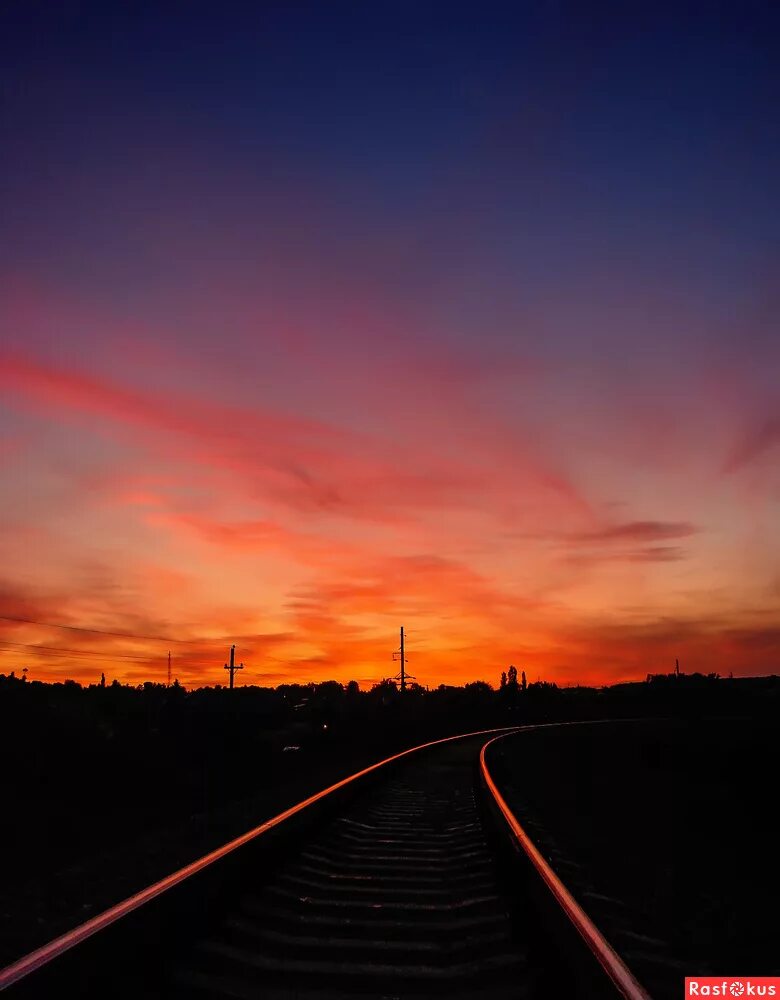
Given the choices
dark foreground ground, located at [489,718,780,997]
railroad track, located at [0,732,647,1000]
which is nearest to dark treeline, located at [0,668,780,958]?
railroad track, located at [0,732,647,1000]

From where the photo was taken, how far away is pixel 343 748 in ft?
113

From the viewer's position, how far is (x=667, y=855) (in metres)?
9.91

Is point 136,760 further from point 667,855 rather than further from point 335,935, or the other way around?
point 335,935

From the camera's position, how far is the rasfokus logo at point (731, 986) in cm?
441

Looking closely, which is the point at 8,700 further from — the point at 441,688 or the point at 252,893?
the point at 441,688

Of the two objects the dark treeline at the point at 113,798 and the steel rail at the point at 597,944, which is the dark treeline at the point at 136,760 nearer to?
the dark treeline at the point at 113,798

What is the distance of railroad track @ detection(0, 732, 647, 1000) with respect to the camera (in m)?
3.83

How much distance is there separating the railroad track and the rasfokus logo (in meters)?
0.61

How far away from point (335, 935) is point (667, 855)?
20.4ft

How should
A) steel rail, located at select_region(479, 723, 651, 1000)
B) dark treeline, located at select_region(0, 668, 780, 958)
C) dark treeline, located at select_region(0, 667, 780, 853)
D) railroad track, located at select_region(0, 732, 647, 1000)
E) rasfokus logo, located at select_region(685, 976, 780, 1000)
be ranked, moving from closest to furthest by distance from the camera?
steel rail, located at select_region(479, 723, 651, 1000) → railroad track, located at select_region(0, 732, 647, 1000) → rasfokus logo, located at select_region(685, 976, 780, 1000) → dark treeline, located at select_region(0, 668, 780, 958) → dark treeline, located at select_region(0, 667, 780, 853)

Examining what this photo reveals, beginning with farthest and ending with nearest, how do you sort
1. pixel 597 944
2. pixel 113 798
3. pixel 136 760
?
1. pixel 136 760
2. pixel 113 798
3. pixel 597 944

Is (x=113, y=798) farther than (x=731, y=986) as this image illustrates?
Yes

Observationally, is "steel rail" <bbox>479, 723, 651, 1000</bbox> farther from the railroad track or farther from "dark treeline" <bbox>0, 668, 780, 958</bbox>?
"dark treeline" <bbox>0, 668, 780, 958</bbox>

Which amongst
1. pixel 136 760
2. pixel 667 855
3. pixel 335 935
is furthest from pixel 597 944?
pixel 136 760
